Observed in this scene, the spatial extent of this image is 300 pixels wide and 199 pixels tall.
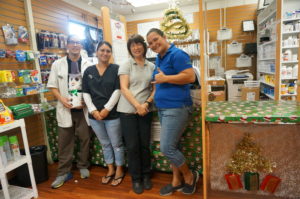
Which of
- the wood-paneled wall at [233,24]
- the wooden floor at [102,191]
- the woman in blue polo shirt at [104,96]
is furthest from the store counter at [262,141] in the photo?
the wood-paneled wall at [233,24]

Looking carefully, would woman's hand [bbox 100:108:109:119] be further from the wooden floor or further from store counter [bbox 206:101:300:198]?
store counter [bbox 206:101:300:198]

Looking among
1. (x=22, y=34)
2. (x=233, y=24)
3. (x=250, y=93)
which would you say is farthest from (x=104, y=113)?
(x=233, y=24)

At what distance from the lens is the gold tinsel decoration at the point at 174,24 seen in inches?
138

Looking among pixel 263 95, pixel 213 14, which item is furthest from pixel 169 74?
pixel 213 14

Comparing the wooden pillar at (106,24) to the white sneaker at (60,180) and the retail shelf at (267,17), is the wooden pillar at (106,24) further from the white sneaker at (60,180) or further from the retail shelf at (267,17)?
the retail shelf at (267,17)

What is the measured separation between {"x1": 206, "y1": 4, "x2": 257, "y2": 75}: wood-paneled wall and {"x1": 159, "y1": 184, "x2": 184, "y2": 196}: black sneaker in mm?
4508

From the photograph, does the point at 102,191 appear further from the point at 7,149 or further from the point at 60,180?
the point at 7,149

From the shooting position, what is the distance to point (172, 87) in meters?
1.69

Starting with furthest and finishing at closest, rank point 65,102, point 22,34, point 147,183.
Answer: point 22,34, point 65,102, point 147,183

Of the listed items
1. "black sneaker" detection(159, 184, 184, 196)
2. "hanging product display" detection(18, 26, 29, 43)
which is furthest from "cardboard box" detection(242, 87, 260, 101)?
"hanging product display" detection(18, 26, 29, 43)

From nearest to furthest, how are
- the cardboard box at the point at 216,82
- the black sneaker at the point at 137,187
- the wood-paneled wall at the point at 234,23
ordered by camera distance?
1. the black sneaker at the point at 137,187
2. the cardboard box at the point at 216,82
3. the wood-paneled wall at the point at 234,23

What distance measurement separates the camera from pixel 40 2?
11.0ft

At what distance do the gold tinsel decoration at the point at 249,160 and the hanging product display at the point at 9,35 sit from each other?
2.95m

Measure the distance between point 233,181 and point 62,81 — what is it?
2.09 meters
